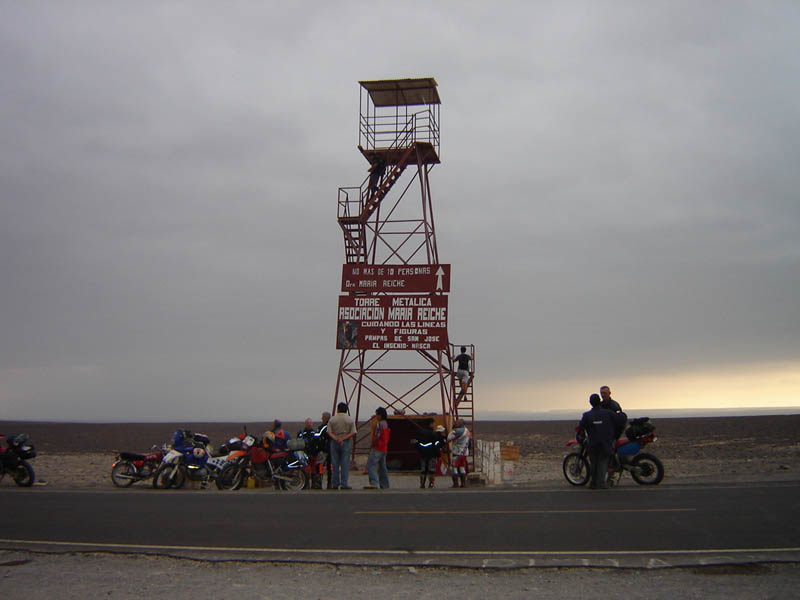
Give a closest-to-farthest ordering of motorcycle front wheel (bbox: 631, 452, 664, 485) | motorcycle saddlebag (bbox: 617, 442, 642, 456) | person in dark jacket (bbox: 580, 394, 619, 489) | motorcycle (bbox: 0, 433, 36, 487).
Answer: person in dark jacket (bbox: 580, 394, 619, 489) → motorcycle front wheel (bbox: 631, 452, 664, 485) → motorcycle saddlebag (bbox: 617, 442, 642, 456) → motorcycle (bbox: 0, 433, 36, 487)

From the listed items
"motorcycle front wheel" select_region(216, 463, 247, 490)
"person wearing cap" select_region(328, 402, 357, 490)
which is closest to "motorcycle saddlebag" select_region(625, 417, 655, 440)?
"person wearing cap" select_region(328, 402, 357, 490)

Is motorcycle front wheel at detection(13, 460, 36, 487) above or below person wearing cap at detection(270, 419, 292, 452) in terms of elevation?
below

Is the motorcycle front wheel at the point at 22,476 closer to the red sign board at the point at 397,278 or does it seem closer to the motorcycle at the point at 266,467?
the motorcycle at the point at 266,467

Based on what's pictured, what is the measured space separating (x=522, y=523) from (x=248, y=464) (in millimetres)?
9821

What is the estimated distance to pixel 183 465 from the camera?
18.5 metres

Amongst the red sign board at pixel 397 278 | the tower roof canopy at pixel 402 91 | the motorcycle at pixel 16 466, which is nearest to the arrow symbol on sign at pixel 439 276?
the red sign board at pixel 397 278

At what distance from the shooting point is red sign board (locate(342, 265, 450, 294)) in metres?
26.7

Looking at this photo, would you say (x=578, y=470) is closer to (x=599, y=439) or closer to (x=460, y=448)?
(x=599, y=439)

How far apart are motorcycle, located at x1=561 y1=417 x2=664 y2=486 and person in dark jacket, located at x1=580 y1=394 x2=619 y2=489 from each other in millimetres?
302

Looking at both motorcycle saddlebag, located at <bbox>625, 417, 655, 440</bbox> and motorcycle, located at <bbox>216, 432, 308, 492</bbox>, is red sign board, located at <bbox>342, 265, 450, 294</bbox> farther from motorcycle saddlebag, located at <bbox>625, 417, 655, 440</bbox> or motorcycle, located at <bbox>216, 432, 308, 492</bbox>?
motorcycle saddlebag, located at <bbox>625, 417, 655, 440</bbox>

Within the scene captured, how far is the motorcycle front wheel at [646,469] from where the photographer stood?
14.8 m

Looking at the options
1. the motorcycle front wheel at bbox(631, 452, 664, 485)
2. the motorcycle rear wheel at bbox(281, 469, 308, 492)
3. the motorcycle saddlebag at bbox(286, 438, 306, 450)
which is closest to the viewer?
the motorcycle front wheel at bbox(631, 452, 664, 485)

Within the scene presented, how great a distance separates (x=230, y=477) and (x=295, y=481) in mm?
1667

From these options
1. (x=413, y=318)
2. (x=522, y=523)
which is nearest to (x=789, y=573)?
(x=522, y=523)
